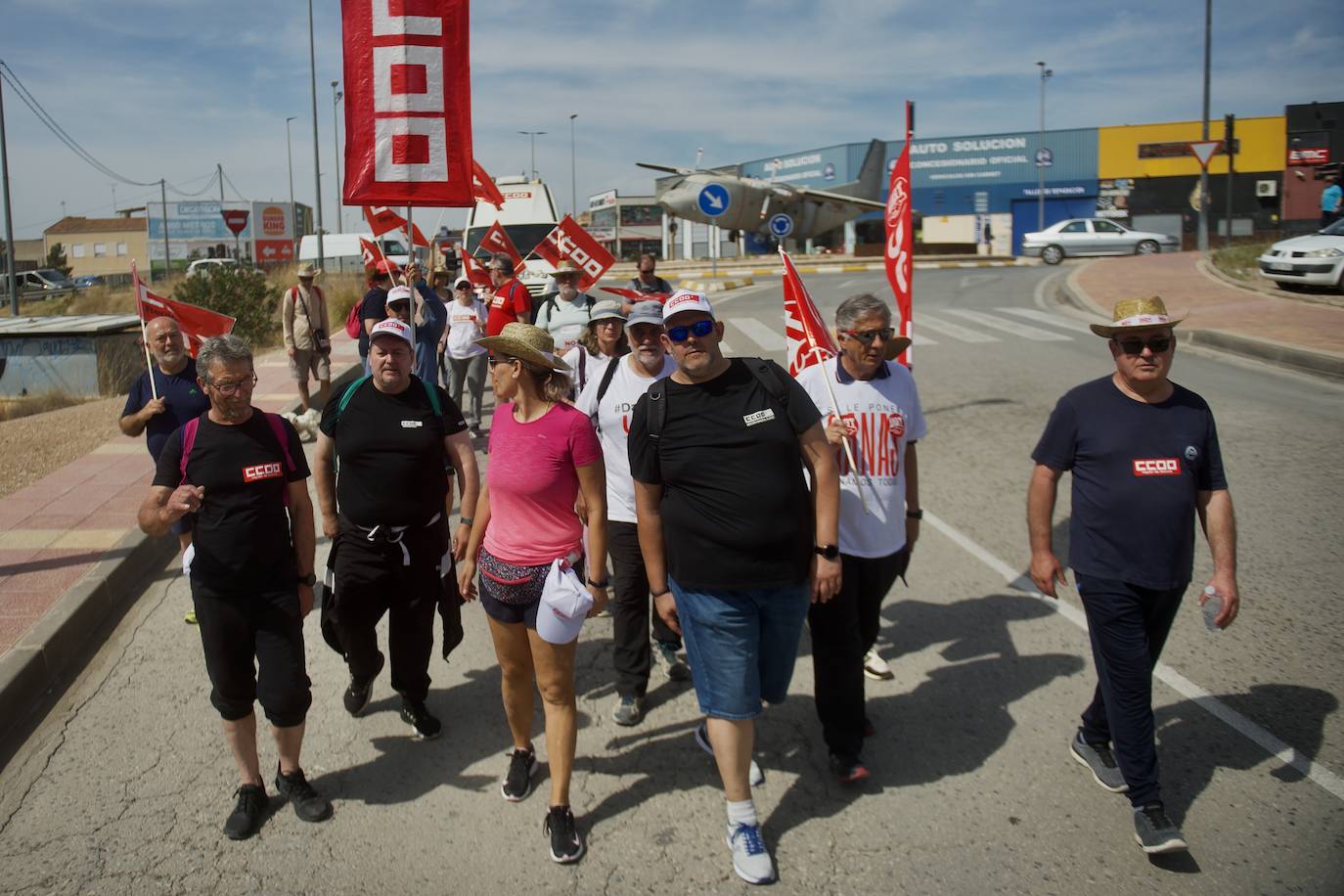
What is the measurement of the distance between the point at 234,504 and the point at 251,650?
1.86 ft

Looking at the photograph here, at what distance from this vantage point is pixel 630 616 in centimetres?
454

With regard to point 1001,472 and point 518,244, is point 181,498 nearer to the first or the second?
point 1001,472

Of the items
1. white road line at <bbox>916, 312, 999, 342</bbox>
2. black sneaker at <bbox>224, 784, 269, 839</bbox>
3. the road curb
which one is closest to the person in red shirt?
black sneaker at <bbox>224, 784, 269, 839</bbox>

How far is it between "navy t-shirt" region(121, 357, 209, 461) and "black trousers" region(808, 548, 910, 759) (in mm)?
3358

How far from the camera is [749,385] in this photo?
Answer: 3436 millimetres

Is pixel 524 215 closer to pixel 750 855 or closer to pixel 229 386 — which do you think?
pixel 229 386

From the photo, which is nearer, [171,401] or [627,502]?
[627,502]

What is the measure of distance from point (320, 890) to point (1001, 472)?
676cm

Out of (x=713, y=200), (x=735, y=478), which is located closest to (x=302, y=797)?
(x=735, y=478)

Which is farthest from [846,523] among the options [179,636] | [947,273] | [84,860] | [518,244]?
[947,273]

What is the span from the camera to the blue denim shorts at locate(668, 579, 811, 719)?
11.3ft

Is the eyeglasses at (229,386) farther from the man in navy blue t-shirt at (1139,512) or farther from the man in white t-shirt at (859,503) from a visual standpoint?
the man in navy blue t-shirt at (1139,512)

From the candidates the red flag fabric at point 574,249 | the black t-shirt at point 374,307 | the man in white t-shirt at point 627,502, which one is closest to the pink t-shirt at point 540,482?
the man in white t-shirt at point 627,502

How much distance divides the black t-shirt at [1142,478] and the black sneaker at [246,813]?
10.2 ft
